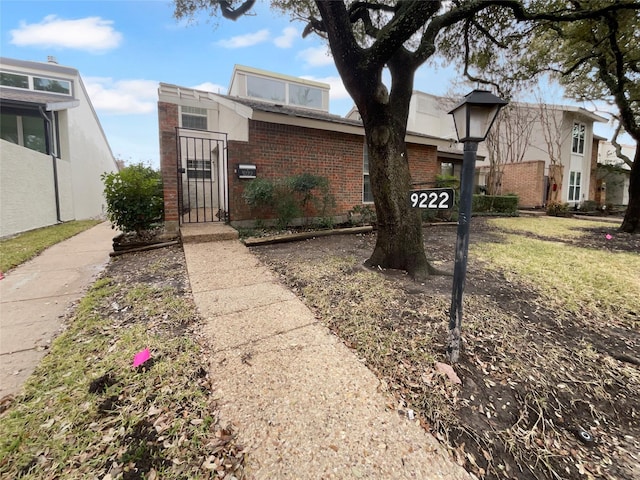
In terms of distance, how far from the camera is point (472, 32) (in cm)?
703

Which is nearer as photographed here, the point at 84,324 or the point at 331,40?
the point at 84,324

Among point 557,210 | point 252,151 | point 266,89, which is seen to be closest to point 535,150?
point 557,210

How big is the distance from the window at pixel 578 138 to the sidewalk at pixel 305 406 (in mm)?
22872

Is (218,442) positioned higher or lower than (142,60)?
lower

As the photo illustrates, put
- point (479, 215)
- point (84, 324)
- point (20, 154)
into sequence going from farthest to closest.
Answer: point (479, 215)
point (20, 154)
point (84, 324)

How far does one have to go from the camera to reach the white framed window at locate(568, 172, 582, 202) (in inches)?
733

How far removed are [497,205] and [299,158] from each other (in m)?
11.0

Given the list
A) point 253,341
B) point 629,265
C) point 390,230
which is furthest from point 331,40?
point 629,265

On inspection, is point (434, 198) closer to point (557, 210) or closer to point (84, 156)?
point (557, 210)

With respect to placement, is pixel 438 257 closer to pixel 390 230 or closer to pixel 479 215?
pixel 390 230

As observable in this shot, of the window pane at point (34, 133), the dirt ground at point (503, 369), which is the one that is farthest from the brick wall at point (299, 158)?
the window pane at point (34, 133)

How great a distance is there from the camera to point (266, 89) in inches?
608

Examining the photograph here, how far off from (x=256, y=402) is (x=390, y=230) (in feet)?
10.5

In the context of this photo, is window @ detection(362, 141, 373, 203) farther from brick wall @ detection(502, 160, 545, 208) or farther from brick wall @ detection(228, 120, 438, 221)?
brick wall @ detection(502, 160, 545, 208)
